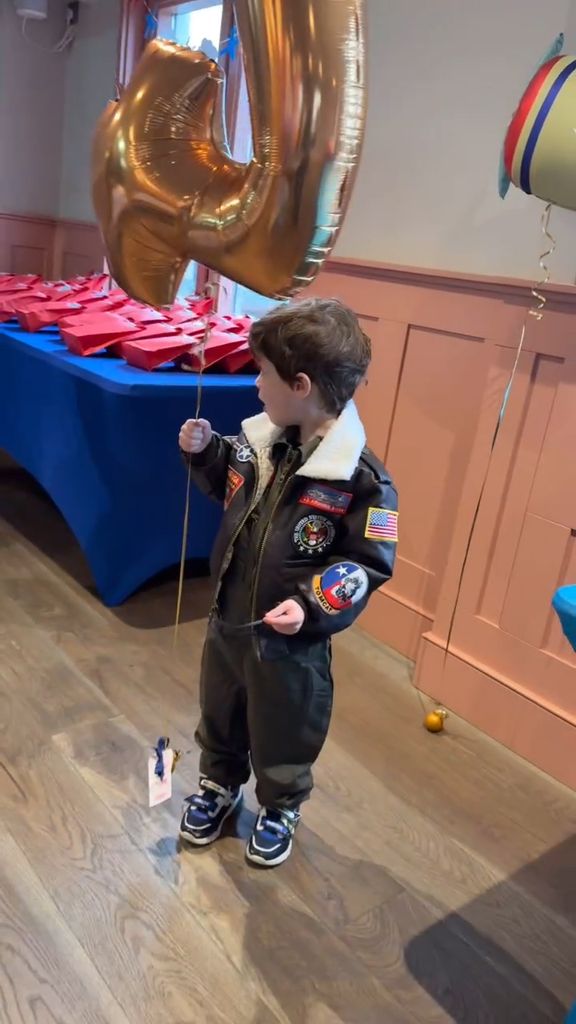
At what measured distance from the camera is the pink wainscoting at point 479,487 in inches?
62.1

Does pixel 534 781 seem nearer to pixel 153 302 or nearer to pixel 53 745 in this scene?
pixel 53 745

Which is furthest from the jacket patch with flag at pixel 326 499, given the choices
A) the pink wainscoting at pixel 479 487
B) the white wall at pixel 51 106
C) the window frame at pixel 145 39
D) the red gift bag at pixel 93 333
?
the white wall at pixel 51 106

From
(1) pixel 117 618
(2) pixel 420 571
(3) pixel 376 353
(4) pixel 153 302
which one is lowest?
(1) pixel 117 618

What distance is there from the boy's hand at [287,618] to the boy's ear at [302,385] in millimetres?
276

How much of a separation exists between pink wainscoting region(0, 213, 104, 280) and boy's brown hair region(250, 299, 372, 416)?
2.83 m

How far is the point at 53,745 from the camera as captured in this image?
147cm

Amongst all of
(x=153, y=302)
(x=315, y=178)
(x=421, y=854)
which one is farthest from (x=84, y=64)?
(x=421, y=854)

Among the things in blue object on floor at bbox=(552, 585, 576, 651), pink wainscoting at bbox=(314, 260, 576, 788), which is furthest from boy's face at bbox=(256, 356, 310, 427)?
pink wainscoting at bbox=(314, 260, 576, 788)

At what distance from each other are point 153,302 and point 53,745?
2.81 feet

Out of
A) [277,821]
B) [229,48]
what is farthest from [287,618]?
[229,48]

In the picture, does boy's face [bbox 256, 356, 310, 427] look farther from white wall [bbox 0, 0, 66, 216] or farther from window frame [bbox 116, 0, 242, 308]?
white wall [bbox 0, 0, 66, 216]

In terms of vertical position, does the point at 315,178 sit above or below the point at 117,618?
above

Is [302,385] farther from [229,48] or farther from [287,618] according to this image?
[229,48]

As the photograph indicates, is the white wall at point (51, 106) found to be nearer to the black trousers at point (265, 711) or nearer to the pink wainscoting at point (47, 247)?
the pink wainscoting at point (47, 247)
